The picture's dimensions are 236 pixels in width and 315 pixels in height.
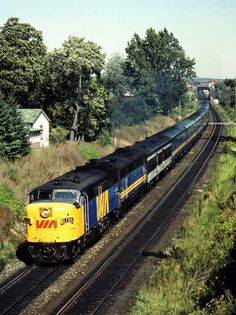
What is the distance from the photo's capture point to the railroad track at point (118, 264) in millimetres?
17109

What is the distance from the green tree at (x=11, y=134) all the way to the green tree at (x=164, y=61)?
58.9 m

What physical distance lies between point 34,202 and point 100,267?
4.06 m

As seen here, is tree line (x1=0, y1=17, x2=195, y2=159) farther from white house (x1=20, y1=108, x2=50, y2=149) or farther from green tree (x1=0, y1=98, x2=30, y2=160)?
white house (x1=20, y1=108, x2=50, y2=149)

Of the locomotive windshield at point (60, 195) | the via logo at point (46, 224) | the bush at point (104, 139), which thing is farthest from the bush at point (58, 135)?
the via logo at point (46, 224)

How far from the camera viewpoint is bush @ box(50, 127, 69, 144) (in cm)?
5097

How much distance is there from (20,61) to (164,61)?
4914 cm

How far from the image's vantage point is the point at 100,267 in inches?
815

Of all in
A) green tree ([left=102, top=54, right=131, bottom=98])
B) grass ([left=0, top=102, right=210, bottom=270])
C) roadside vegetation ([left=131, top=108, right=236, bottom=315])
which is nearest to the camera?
roadside vegetation ([left=131, top=108, right=236, bottom=315])

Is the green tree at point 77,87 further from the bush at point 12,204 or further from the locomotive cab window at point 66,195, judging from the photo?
the locomotive cab window at point 66,195

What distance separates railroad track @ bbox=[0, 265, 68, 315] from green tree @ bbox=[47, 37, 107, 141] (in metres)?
30.1

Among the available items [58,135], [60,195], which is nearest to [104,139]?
[58,135]

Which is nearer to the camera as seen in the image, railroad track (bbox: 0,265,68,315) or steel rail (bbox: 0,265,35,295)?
railroad track (bbox: 0,265,68,315)

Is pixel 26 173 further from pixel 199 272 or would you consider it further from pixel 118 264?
pixel 199 272

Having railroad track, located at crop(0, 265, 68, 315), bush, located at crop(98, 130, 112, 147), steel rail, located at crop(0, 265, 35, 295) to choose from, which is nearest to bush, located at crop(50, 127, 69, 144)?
bush, located at crop(98, 130, 112, 147)
